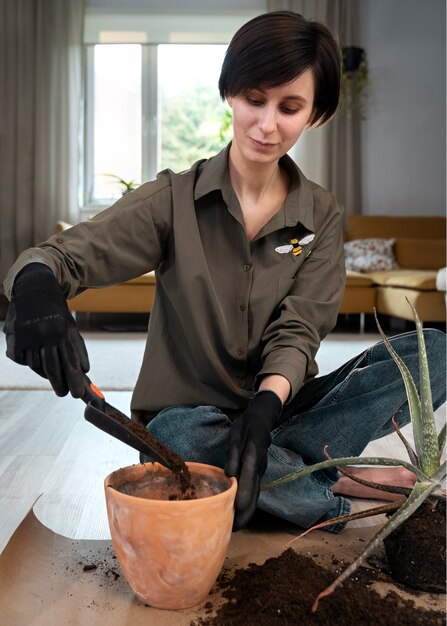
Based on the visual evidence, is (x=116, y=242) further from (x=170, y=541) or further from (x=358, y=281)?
(x=358, y=281)

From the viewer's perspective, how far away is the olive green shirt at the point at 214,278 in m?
1.71

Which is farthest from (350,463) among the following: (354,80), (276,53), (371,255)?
(354,80)

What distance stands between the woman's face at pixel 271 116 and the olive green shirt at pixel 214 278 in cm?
15

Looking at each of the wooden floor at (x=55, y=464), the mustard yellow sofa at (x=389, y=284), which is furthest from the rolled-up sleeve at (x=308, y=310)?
the mustard yellow sofa at (x=389, y=284)

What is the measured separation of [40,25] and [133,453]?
5.43 metres

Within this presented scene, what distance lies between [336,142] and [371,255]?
138 cm

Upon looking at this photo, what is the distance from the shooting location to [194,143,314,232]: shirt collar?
176 cm

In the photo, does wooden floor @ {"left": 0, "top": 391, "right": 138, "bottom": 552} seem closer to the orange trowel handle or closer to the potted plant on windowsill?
the orange trowel handle

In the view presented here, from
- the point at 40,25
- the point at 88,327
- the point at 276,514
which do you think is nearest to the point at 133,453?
the point at 276,514

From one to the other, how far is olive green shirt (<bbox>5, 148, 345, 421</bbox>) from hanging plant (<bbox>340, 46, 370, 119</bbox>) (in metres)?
5.54

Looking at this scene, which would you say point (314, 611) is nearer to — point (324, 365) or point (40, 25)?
point (324, 365)

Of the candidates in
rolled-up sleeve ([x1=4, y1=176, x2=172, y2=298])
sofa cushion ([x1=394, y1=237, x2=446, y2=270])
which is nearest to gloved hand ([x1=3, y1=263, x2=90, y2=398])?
rolled-up sleeve ([x1=4, y1=176, x2=172, y2=298])

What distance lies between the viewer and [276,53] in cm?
157

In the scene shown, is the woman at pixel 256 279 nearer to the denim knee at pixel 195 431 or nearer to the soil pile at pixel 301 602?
the denim knee at pixel 195 431
